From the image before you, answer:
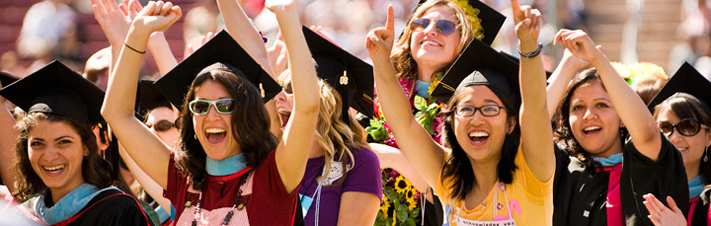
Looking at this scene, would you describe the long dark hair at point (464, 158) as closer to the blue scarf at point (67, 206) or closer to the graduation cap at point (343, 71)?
the graduation cap at point (343, 71)

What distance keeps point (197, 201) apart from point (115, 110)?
0.51m

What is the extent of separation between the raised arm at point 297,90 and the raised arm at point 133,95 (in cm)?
55

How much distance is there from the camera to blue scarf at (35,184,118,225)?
357 centimetres

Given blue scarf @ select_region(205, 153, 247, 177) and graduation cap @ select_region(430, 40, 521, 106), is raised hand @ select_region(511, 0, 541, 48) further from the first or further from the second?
blue scarf @ select_region(205, 153, 247, 177)

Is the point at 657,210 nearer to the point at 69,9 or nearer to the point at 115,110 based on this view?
the point at 115,110

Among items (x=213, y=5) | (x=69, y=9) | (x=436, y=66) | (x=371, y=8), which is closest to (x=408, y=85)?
(x=436, y=66)

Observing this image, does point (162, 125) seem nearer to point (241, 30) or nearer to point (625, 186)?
point (241, 30)

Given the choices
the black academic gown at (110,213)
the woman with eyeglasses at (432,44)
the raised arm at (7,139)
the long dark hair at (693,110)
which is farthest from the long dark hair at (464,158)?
the raised arm at (7,139)

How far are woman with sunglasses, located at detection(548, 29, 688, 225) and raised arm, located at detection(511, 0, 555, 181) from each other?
1.25ft

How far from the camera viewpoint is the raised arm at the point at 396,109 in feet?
11.5

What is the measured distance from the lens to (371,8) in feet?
33.9

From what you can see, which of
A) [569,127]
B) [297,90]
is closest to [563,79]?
[569,127]

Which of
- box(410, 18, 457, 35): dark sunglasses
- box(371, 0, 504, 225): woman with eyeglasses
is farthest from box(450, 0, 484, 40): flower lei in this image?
box(410, 18, 457, 35): dark sunglasses

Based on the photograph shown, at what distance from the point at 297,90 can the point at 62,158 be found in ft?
4.47
